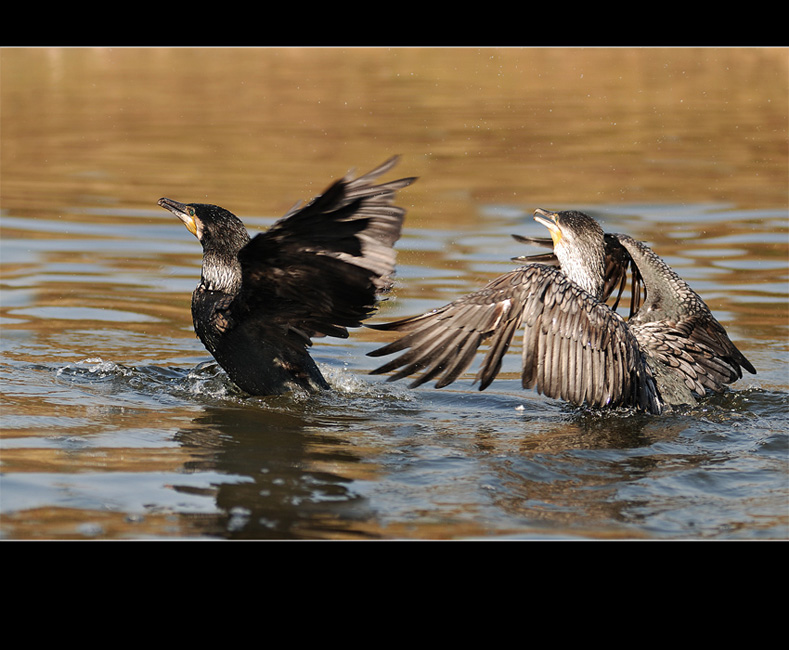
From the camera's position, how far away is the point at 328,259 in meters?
A: 6.37

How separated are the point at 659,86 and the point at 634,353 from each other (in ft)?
59.4

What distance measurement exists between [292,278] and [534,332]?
4.93 feet

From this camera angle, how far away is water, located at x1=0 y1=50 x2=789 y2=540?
17.3 ft

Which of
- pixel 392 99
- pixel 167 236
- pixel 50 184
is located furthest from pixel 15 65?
pixel 167 236

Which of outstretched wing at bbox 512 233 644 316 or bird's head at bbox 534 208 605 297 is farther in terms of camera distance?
outstretched wing at bbox 512 233 644 316

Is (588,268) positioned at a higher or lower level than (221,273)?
higher

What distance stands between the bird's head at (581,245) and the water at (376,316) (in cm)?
88

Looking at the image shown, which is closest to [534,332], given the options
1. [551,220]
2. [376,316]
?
[551,220]

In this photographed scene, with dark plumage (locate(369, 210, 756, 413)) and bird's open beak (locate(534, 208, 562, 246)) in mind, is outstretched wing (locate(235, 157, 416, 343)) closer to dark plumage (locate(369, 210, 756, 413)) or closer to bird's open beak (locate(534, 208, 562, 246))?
dark plumage (locate(369, 210, 756, 413))

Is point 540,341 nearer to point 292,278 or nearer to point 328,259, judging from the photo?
point 328,259

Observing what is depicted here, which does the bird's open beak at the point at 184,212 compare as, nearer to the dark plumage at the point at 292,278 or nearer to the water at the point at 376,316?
the dark plumage at the point at 292,278

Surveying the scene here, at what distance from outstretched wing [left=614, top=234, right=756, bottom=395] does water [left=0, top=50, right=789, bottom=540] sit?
8.8 inches

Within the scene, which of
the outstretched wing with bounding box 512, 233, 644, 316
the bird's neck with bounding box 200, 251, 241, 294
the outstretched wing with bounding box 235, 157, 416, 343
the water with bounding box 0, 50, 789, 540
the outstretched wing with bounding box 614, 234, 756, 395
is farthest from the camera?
the outstretched wing with bounding box 512, 233, 644, 316

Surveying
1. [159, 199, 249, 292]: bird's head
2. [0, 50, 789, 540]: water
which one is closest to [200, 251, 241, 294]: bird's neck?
[159, 199, 249, 292]: bird's head
